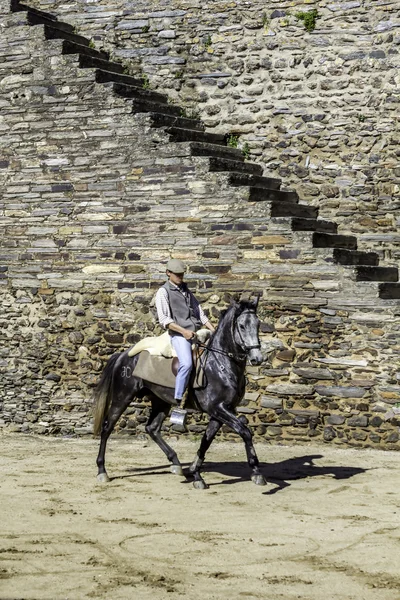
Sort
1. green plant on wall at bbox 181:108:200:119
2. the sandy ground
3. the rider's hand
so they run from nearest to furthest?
the sandy ground
the rider's hand
green plant on wall at bbox 181:108:200:119

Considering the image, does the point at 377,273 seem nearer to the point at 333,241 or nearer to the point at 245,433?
the point at 333,241

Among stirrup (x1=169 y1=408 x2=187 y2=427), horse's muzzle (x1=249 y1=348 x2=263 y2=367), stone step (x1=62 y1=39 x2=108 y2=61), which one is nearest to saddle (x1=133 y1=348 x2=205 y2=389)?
stirrup (x1=169 y1=408 x2=187 y2=427)

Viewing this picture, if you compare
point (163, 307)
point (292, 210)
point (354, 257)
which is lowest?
point (163, 307)

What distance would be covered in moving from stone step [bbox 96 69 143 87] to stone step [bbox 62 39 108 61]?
1.66 feet

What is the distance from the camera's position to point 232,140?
548 inches

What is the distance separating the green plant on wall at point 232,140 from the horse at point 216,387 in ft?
15.5

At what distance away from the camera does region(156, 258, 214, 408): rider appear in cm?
938

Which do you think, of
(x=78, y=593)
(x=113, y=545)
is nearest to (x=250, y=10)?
(x=113, y=545)

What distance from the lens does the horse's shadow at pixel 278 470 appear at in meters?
9.68

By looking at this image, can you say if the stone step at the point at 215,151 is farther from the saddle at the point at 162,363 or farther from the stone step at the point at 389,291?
the saddle at the point at 162,363

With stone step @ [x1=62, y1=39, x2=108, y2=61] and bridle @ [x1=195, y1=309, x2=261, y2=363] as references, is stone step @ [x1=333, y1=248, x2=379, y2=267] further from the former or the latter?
stone step @ [x1=62, y1=39, x2=108, y2=61]

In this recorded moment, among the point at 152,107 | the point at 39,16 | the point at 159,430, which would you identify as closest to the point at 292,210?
the point at 152,107

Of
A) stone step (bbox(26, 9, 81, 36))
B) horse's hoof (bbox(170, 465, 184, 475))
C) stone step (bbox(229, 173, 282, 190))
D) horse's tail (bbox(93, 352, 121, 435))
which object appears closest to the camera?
horse's hoof (bbox(170, 465, 184, 475))

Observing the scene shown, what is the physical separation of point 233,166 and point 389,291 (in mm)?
2694
